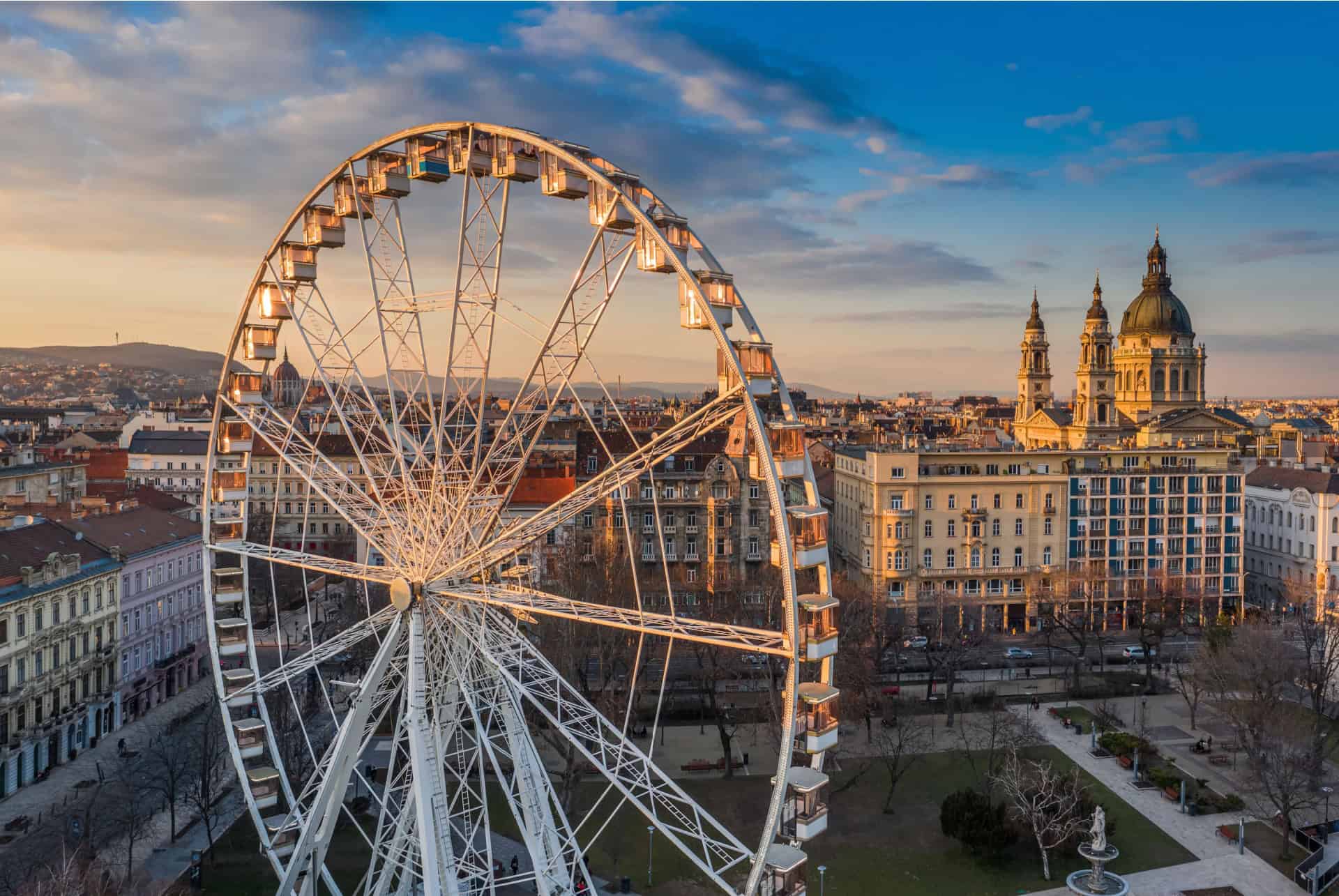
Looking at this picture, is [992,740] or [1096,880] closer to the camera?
[1096,880]

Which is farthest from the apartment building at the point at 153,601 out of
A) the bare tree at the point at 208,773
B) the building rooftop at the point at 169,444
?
the building rooftop at the point at 169,444

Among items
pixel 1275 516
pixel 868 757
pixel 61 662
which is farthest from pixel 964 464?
pixel 61 662

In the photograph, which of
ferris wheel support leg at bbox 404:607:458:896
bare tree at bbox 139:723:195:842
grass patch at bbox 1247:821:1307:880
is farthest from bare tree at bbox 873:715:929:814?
bare tree at bbox 139:723:195:842

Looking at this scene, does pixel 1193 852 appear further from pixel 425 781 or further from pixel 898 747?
pixel 425 781

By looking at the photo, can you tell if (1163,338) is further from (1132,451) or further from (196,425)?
(196,425)

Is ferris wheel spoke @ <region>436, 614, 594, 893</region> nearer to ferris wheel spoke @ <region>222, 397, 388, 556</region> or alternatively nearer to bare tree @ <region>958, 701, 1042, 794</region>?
ferris wheel spoke @ <region>222, 397, 388, 556</region>

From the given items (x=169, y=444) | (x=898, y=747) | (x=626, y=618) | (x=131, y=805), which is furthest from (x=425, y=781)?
(x=169, y=444)
